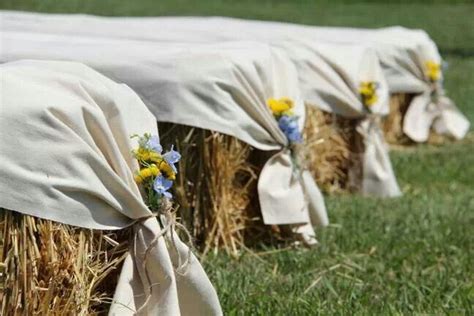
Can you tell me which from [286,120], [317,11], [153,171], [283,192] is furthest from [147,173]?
[317,11]

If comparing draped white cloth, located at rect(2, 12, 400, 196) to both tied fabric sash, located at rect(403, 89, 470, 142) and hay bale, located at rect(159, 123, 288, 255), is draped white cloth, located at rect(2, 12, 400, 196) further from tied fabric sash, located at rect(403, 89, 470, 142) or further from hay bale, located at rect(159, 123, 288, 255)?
tied fabric sash, located at rect(403, 89, 470, 142)

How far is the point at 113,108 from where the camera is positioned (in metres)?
3.41

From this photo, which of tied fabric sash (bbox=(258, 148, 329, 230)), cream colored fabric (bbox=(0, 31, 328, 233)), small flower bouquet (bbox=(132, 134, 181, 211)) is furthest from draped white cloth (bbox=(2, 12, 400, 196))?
small flower bouquet (bbox=(132, 134, 181, 211))

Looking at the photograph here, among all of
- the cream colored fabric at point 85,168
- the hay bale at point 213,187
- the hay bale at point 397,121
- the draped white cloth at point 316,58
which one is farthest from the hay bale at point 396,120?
the cream colored fabric at point 85,168

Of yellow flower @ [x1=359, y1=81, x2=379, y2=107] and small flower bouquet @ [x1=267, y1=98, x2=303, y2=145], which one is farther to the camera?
yellow flower @ [x1=359, y1=81, x2=379, y2=107]

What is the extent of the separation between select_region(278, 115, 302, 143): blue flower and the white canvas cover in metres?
1.10

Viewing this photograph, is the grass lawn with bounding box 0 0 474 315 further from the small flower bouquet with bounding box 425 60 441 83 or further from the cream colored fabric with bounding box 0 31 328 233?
the small flower bouquet with bounding box 425 60 441 83

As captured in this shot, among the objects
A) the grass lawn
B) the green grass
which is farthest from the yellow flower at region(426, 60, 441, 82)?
the green grass

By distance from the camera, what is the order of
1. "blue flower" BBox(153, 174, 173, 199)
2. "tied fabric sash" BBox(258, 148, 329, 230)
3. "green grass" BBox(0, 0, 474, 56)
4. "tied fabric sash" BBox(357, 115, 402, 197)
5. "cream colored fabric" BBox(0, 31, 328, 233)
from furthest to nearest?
"green grass" BBox(0, 0, 474, 56), "tied fabric sash" BBox(357, 115, 402, 197), "tied fabric sash" BBox(258, 148, 329, 230), "cream colored fabric" BBox(0, 31, 328, 233), "blue flower" BBox(153, 174, 173, 199)

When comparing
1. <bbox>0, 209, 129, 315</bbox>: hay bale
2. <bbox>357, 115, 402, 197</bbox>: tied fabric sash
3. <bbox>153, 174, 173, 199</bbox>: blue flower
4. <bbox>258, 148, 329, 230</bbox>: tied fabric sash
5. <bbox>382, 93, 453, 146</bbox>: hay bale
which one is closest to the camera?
<bbox>0, 209, 129, 315</bbox>: hay bale

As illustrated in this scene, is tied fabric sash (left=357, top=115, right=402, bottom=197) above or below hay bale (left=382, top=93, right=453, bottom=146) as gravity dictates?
above

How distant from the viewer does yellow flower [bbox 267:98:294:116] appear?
17.0 feet

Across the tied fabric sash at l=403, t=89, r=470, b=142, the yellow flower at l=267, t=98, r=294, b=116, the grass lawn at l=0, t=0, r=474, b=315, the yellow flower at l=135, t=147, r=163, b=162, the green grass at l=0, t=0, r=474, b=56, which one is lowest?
the green grass at l=0, t=0, r=474, b=56

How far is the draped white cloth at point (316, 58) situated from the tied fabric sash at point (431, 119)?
128 centimetres
